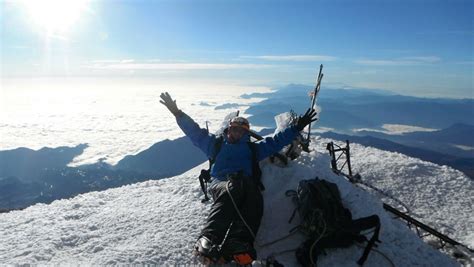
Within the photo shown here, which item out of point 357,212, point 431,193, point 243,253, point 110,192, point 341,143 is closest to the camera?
point 243,253

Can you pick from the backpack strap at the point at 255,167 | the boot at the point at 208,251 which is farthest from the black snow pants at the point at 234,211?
the backpack strap at the point at 255,167

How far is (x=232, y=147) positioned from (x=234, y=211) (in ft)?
8.67

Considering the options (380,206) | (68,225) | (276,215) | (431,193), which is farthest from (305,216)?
(431,193)

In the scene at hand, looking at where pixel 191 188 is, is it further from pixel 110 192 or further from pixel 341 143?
pixel 341 143

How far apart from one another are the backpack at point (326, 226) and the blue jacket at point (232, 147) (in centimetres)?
191

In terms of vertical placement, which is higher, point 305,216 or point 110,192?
point 305,216

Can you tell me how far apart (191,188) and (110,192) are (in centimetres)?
372

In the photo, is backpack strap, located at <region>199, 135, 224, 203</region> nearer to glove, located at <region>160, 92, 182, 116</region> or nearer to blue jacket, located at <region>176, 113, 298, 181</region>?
blue jacket, located at <region>176, 113, 298, 181</region>

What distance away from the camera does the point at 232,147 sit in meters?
9.36

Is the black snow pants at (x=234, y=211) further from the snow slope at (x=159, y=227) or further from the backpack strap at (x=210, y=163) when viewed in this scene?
the backpack strap at (x=210, y=163)

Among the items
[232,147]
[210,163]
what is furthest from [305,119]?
[210,163]

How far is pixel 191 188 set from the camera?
11172mm

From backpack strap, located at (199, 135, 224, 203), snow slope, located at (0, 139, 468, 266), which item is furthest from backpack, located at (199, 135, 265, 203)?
snow slope, located at (0, 139, 468, 266)

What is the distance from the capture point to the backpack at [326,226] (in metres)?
7.09
